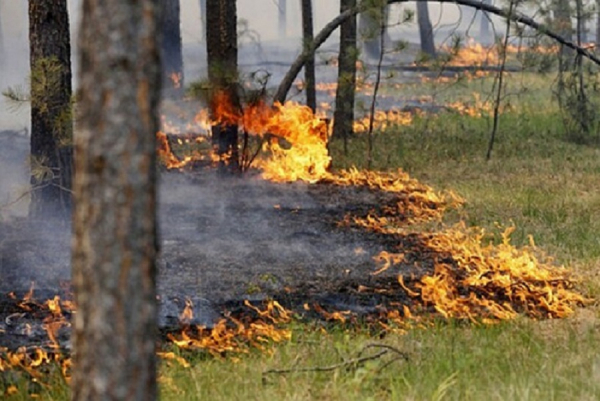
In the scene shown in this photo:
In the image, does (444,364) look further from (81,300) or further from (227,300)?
(81,300)

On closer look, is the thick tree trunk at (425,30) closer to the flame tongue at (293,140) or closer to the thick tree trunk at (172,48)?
the thick tree trunk at (172,48)

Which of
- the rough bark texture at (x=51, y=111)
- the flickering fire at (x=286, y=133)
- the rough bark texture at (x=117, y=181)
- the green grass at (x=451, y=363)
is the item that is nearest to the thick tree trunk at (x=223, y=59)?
the flickering fire at (x=286, y=133)

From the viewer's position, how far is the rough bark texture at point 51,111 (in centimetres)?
905

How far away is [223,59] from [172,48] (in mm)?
12544

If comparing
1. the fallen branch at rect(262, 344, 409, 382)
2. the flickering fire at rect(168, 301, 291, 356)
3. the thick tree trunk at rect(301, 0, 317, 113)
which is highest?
the thick tree trunk at rect(301, 0, 317, 113)

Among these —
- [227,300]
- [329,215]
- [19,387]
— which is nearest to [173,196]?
[329,215]

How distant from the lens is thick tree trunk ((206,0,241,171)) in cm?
1234

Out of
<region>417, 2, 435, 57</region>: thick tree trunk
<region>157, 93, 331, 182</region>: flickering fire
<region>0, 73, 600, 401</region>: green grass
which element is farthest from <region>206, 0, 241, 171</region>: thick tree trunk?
<region>417, 2, 435, 57</region>: thick tree trunk

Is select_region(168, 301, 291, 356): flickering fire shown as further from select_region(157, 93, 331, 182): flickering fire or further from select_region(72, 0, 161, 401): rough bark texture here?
select_region(157, 93, 331, 182): flickering fire

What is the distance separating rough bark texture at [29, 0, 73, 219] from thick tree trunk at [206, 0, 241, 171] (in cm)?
298

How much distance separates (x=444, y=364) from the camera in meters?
5.62

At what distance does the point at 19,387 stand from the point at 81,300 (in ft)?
8.10

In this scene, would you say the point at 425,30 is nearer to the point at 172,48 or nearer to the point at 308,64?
the point at 172,48

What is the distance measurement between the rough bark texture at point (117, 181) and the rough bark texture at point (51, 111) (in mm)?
5854
